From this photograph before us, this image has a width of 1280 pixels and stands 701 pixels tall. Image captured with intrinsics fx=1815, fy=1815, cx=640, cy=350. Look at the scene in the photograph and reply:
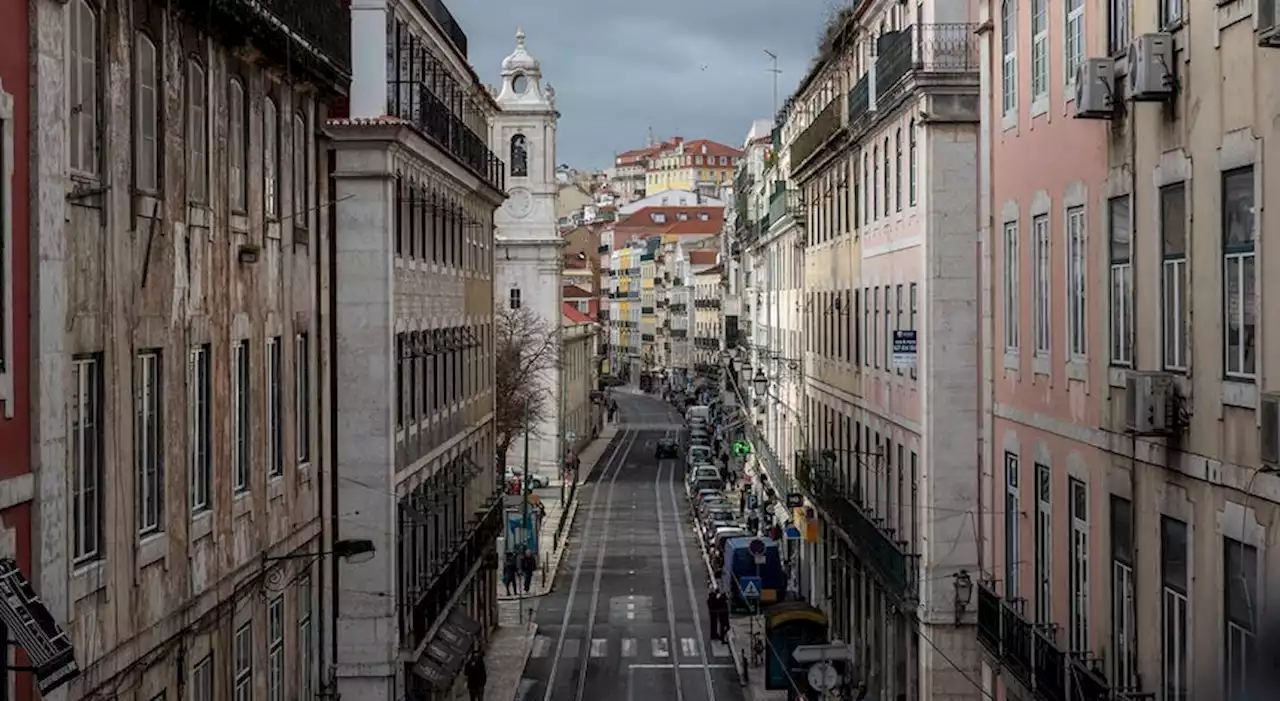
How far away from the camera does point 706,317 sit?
142 metres

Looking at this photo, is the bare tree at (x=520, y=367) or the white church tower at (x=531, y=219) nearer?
the bare tree at (x=520, y=367)

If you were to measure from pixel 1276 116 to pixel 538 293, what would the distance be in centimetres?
7979

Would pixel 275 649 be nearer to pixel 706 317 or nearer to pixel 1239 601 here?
pixel 1239 601

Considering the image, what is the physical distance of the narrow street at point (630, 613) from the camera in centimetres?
4128

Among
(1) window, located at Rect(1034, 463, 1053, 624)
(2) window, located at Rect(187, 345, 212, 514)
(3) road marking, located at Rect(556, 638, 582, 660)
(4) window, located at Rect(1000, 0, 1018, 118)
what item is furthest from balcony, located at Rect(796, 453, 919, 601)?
(2) window, located at Rect(187, 345, 212, 514)

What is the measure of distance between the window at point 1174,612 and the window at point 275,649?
34.3ft

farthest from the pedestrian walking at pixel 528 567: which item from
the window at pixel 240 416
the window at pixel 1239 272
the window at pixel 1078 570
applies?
the window at pixel 1239 272

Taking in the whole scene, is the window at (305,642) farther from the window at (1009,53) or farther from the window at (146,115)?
the window at (1009,53)

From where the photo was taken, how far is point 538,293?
9319 cm

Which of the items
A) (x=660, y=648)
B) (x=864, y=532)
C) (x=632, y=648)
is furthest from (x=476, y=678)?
(x=660, y=648)

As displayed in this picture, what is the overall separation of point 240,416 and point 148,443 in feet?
11.6

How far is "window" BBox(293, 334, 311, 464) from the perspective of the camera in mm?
24109

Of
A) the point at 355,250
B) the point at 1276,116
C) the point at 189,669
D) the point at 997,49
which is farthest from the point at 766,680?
the point at 1276,116

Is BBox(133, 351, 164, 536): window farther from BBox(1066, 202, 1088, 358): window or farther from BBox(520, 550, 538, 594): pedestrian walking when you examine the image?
BBox(520, 550, 538, 594): pedestrian walking
